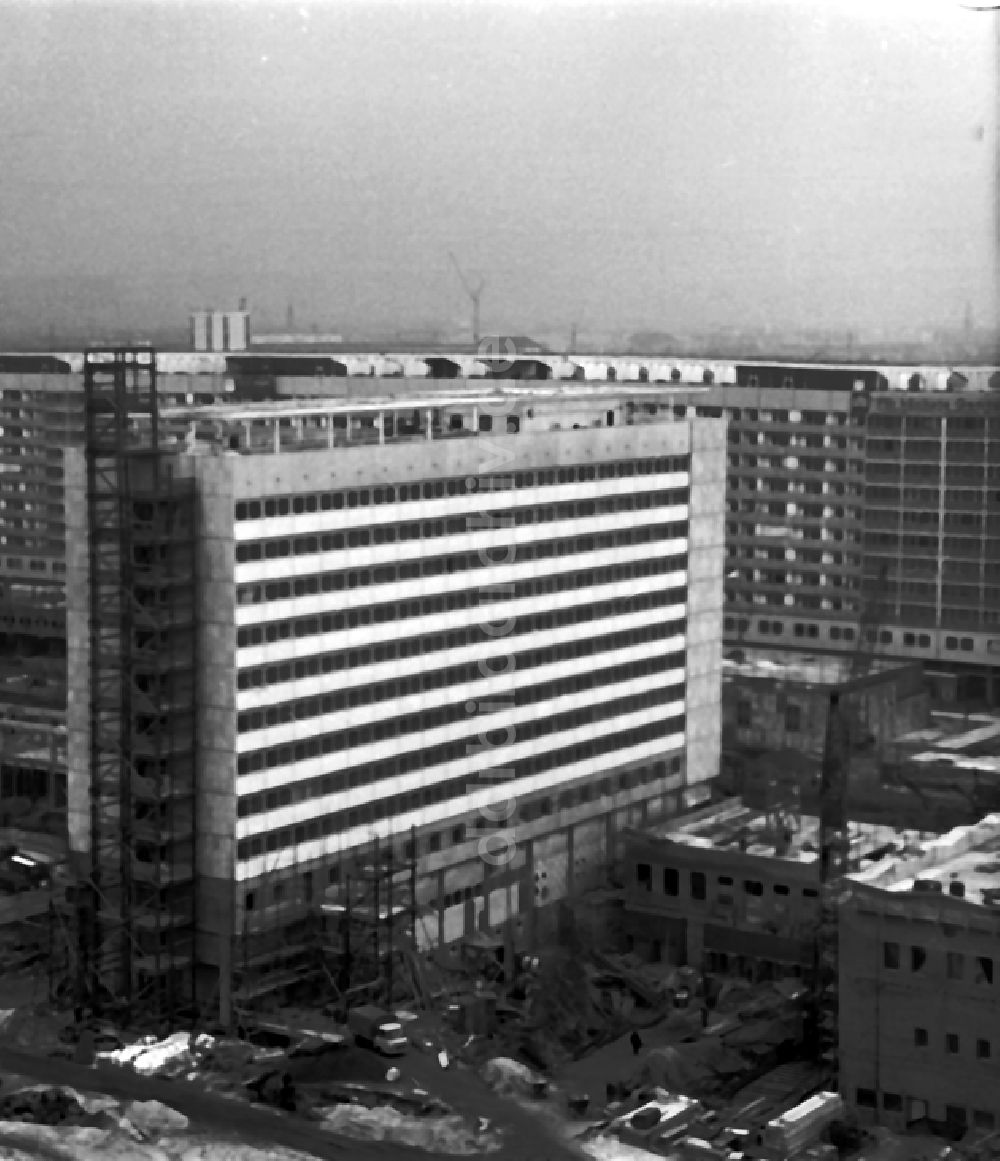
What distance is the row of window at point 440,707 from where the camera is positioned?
890 centimetres

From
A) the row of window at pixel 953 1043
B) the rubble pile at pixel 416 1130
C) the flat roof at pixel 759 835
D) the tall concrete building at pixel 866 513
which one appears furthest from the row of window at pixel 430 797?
the tall concrete building at pixel 866 513

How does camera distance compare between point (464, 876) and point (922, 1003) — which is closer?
point (922, 1003)

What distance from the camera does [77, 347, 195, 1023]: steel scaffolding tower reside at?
8703 mm

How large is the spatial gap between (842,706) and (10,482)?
608 centimetres

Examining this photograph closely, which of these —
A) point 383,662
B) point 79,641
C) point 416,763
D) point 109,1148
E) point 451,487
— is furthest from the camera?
point 451,487

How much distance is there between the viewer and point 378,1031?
8.46 meters

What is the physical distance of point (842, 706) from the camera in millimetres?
12672

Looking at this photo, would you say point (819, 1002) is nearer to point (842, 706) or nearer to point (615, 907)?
point (615, 907)

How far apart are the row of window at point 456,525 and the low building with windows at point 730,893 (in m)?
1.44

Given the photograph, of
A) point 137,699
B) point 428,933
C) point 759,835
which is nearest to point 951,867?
point 759,835

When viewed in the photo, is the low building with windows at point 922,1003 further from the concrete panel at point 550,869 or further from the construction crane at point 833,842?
the concrete panel at point 550,869

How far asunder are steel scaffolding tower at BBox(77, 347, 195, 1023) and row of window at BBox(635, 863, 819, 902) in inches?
87.0

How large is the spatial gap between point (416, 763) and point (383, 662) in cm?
49

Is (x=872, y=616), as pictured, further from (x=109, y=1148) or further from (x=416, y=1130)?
(x=109, y=1148)
